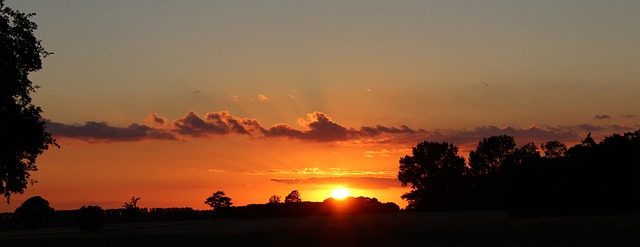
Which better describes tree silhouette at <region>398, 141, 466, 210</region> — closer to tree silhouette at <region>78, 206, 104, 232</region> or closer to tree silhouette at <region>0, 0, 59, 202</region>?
tree silhouette at <region>78, 206, 104, 232</region>

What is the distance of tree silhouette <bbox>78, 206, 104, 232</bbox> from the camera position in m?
140

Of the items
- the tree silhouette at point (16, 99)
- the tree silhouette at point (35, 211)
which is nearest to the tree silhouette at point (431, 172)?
the tree silhouette at point (35, 211)

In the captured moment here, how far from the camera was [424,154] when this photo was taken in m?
158

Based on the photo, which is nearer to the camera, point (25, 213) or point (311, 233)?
point (311, 233)

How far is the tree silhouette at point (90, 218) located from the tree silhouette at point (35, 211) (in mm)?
16912

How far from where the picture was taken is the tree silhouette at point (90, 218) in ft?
461

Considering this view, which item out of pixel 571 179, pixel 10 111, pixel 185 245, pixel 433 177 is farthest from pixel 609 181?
pixel 433 177

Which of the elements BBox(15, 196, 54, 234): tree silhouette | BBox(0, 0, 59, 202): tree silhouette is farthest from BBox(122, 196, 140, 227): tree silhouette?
BBox(0, 0, 59, 202): tree silhouette

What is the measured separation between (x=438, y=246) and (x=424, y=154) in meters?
116

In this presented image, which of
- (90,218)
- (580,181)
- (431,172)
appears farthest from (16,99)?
(431,172)

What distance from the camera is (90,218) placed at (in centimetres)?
14100

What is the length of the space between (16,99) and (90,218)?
339ft

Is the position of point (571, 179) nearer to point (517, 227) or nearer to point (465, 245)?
point (517, 227)

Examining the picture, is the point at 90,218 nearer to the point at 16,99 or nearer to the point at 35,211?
the point at 35,211
